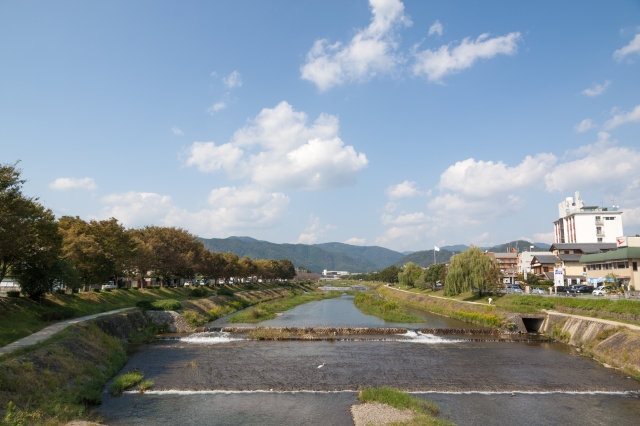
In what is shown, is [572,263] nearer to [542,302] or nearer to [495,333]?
[542,302]

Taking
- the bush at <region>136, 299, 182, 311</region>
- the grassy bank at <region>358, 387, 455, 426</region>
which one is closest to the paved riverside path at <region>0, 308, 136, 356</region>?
the bush at <region>136, 299, 182, 311</region>

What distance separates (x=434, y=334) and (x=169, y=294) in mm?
46008

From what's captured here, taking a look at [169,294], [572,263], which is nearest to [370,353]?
[169,294]

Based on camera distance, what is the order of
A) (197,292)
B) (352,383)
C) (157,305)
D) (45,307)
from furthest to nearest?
(197,292) → (157,305) → (45,307) → (352,383)

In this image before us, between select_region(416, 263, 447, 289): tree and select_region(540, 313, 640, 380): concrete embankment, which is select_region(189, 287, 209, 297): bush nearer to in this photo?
select_region(416, 263, 447, 289): tree

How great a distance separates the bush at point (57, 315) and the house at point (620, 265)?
6506cm

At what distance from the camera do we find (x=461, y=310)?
59.0 metres

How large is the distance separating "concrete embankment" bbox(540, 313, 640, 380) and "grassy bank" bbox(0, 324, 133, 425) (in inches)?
1339

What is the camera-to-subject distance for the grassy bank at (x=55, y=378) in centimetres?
1642

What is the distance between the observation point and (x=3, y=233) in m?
27.2

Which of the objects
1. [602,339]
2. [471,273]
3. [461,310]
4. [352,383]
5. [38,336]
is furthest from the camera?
[471,273]

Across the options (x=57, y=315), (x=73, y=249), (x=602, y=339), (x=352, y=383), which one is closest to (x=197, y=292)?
(x=73, y=249)

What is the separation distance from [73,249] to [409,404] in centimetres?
4290

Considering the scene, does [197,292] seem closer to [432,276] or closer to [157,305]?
[157,305]
